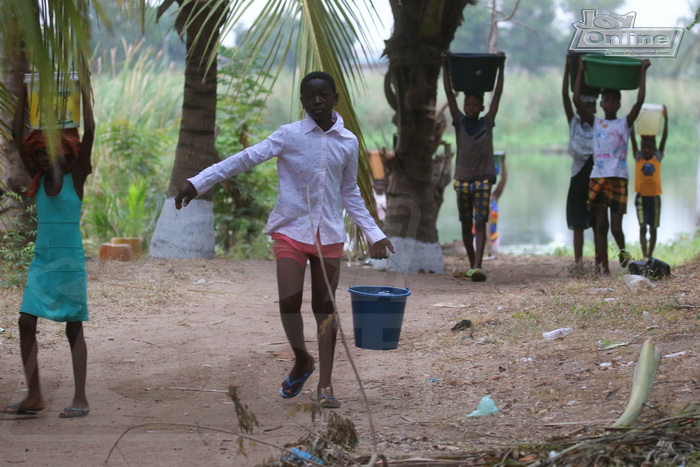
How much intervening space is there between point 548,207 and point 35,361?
66.1 feet

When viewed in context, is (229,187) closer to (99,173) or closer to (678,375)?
→ (99,173)

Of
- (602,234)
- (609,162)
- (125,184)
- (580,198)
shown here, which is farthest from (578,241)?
(125,184)

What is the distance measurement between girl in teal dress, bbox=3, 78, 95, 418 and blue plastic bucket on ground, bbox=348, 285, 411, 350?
1.37 metres

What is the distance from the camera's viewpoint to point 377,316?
4816 mm

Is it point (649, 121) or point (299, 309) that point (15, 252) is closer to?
point (299, 309)

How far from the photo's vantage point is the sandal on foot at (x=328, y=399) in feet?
14.3

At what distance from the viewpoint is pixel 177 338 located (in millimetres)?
5988

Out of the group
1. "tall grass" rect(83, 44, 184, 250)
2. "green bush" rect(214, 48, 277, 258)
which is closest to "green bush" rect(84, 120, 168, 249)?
"tall grass" rect(83, 44, 184, 250)

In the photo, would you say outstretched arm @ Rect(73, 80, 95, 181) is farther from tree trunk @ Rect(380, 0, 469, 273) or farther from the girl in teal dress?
tree trunk @ Rect(380, 0, 469, 273)

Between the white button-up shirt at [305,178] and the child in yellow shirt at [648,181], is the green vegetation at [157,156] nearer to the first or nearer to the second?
the child in yellow shirt at [648,181]

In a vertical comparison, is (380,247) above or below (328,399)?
above

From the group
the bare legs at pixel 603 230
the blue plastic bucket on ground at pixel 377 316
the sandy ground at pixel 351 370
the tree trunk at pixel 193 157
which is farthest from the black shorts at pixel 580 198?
the blue plastic bucket on ground at pixel 377 316

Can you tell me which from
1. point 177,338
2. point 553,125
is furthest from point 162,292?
point 553,125

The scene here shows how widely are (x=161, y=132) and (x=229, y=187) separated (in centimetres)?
209
